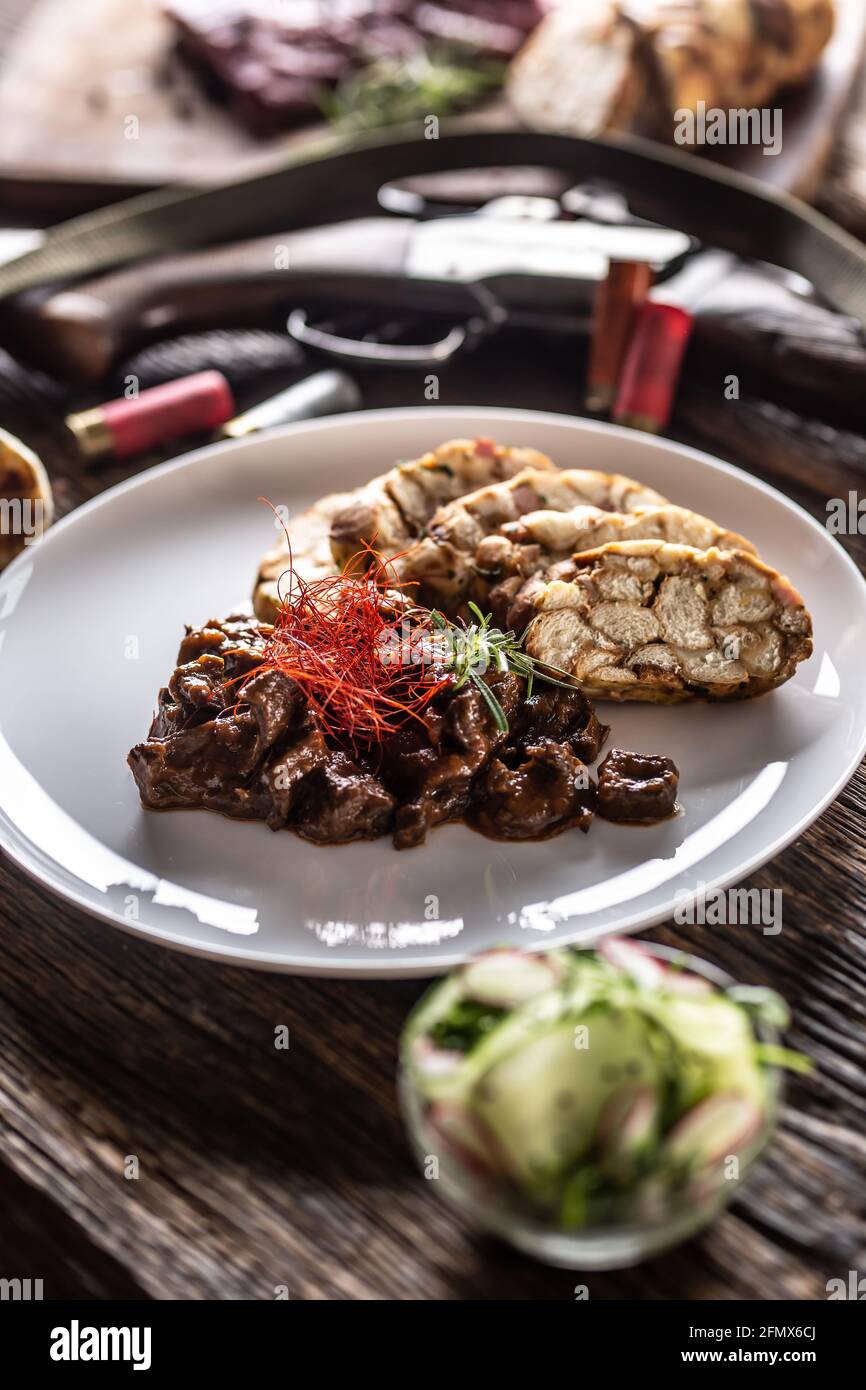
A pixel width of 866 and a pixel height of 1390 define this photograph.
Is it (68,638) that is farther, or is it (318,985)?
(68,638)

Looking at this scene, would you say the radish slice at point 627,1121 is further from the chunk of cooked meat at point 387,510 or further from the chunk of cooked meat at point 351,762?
the chunk of cooked meat at point 387,510

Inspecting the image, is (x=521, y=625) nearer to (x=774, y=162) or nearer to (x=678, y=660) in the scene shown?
(x=678, y=660)

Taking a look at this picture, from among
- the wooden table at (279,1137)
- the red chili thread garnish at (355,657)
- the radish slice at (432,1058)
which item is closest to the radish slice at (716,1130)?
the radish slice at (432,1058)

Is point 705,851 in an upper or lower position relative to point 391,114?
lower

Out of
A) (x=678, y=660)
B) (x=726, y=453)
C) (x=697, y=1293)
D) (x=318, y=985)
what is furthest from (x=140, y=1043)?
(x=726, y=453)

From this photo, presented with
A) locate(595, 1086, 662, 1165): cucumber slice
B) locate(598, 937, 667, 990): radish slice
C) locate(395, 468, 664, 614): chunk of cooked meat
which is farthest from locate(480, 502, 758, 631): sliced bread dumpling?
locate(595, 1086, 662, 1165): cucumber slice

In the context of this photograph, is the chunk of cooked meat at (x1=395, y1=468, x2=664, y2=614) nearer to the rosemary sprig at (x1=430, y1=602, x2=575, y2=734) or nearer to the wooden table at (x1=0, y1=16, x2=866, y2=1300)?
the rosemary sprig at (x1=430, y1=602, x2=575, y2=734)
